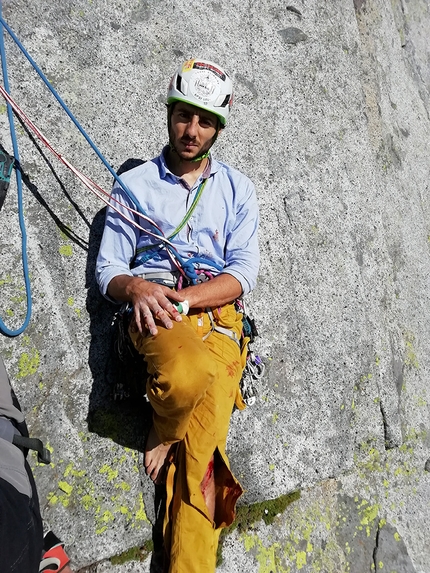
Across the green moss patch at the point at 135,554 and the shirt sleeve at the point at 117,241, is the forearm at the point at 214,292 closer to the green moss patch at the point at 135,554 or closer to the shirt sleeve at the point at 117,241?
the shirt sleeve at the point at 117,241

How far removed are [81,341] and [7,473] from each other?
1.07 m

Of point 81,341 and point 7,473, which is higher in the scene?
point 81,341

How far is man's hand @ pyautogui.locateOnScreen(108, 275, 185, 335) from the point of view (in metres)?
2.65

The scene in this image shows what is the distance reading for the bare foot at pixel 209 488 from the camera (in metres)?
2.86

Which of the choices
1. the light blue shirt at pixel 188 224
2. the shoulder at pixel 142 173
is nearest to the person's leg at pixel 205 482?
the light blue shirt at pixel 188 224

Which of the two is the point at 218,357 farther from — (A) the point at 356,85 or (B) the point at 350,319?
(A) the point at 356,85

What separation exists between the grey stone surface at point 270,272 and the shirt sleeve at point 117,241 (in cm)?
34

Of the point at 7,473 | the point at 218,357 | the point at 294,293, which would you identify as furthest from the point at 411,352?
the point at 7,473

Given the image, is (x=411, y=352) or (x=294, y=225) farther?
(x=411, y=352)

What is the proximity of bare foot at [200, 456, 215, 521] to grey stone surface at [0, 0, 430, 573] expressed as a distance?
1.10 ft

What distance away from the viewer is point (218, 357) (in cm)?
292

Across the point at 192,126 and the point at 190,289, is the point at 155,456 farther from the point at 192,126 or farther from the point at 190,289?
the point at 192,126

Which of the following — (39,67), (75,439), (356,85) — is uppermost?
(356,85)

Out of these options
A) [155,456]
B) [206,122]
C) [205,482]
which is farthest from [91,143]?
[205,482]
